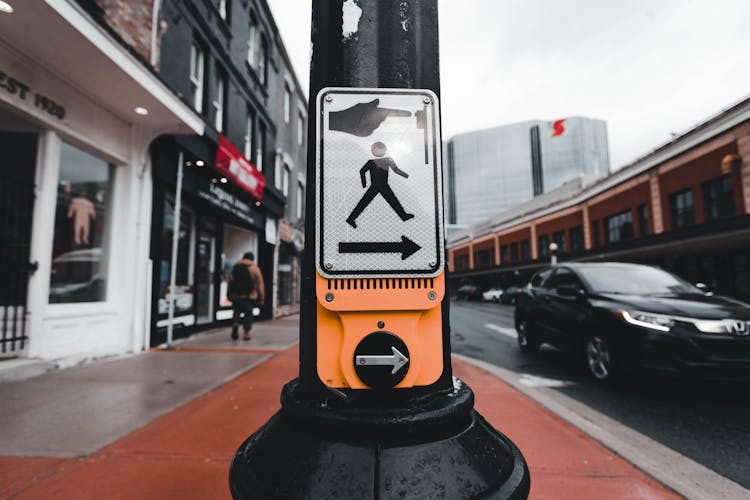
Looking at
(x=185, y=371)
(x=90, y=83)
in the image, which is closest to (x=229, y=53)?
(x=90, y=83)

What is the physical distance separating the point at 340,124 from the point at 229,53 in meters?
10.4

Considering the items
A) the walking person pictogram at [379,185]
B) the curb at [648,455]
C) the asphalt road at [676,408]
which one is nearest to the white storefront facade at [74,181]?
the walking person pictogram at [379,185]

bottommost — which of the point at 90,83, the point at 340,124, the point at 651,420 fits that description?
the point at 651,420

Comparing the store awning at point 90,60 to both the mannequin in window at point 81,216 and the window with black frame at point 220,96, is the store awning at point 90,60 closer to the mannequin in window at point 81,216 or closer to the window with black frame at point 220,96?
the mannequin in window at point 81,216

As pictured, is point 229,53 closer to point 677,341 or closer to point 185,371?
point 185,371

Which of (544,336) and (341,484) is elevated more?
(341,484)

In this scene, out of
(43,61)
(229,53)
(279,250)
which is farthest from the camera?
(279,250)

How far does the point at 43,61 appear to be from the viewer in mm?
4695

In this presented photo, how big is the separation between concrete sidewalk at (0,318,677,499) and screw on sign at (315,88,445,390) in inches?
59.2

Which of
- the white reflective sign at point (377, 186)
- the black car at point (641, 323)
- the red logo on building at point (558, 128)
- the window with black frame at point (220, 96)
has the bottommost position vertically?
the black car at point (641, 323)

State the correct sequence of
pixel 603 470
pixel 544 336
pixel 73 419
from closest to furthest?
pixel 603 470 < pixel 73 419 < pixel 544 336

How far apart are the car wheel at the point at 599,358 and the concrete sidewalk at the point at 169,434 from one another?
1.24m

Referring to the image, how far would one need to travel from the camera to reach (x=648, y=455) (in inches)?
103

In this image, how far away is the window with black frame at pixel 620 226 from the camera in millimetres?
22369
